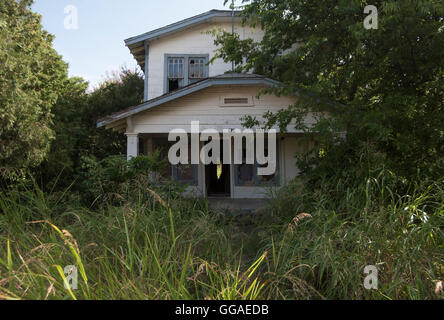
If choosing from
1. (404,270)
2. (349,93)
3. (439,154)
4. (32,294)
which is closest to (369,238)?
(404,270)

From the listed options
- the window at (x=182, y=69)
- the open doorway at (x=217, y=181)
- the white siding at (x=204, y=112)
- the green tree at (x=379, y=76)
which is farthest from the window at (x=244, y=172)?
the green tree at (x=379, y=76)

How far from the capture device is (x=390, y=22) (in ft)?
19.3

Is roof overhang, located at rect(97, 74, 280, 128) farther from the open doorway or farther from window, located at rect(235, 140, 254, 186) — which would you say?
the open doorway

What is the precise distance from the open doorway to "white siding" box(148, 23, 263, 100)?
3656mm

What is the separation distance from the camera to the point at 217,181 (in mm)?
12664

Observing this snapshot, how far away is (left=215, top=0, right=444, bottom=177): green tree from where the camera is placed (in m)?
5.50

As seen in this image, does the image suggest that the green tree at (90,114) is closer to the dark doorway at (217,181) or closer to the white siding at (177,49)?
the white siding at (177,49)

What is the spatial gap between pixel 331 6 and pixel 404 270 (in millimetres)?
6830

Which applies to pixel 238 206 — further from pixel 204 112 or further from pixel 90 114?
pixel 90 114

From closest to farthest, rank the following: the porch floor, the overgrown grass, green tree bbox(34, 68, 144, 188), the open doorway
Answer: the overgrown grass
the porch floor
the open doorway
green tree bbox(34, 68, 144, 188)

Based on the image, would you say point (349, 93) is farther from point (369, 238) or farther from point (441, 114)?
point (369, 238)

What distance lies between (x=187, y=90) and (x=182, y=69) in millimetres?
3779

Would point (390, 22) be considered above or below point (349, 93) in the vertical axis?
above

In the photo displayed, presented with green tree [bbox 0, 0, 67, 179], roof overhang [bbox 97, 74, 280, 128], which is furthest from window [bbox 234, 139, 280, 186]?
green tree [bbox 0, 0, 67, 179]
